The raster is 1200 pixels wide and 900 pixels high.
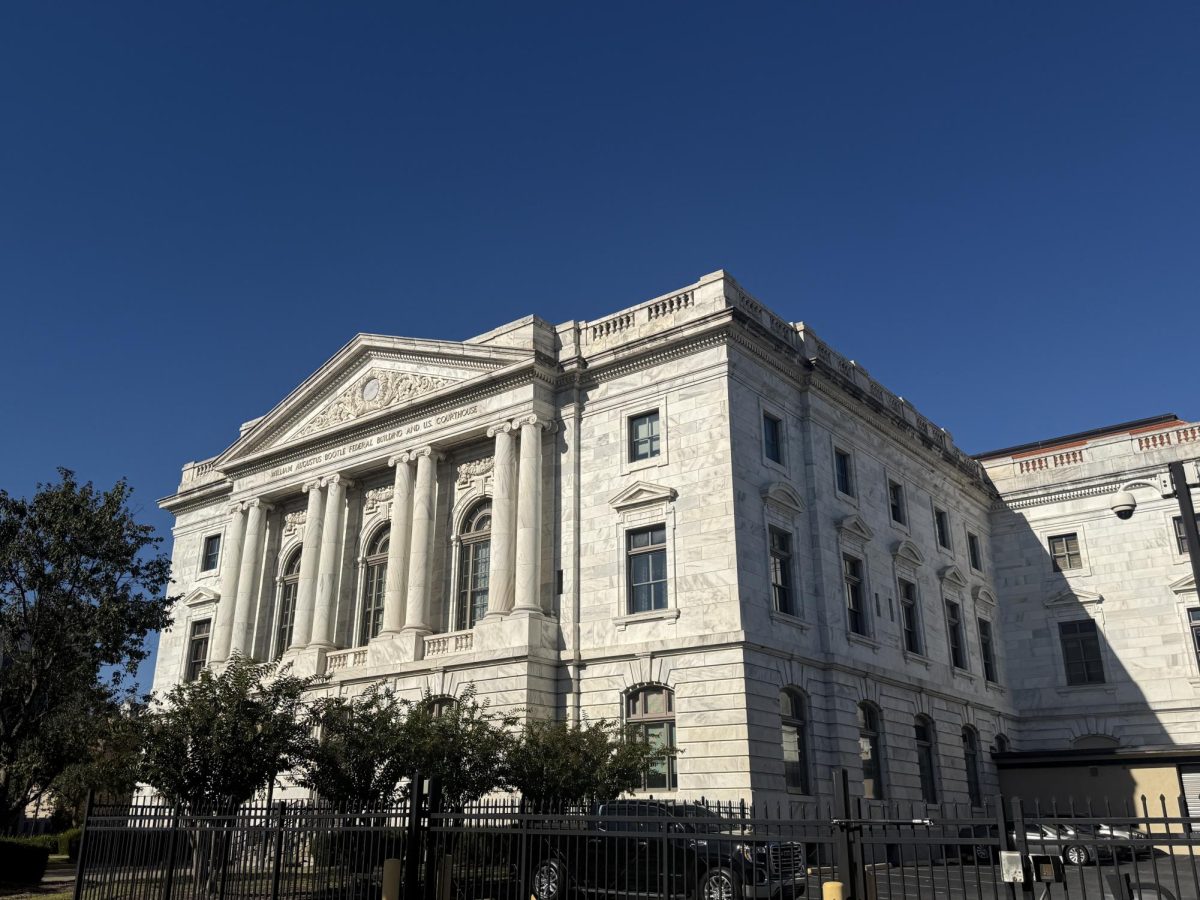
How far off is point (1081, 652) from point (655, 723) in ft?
69.3

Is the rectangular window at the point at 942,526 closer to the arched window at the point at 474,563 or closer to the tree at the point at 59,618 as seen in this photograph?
the arched window at the point at 474,563

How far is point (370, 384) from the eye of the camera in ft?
122

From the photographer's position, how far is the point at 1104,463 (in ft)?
135

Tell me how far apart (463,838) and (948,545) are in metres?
30.4

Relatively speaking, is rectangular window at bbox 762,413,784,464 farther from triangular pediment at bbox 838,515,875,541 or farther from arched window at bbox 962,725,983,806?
arched window at bbox 962,725,983,806

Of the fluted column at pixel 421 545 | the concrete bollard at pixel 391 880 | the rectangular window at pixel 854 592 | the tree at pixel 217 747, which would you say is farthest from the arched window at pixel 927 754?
the concrete bollard at pixel 391 880

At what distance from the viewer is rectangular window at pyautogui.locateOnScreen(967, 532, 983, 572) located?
4191cm

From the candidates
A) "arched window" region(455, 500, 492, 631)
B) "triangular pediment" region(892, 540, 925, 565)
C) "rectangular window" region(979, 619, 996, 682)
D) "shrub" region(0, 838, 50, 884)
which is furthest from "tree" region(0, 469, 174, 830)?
"rectangular window" region(979, 619, 996, 682)

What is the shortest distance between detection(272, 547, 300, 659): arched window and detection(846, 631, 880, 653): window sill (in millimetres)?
19275

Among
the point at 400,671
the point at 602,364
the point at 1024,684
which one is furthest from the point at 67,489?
the point at 1024,684

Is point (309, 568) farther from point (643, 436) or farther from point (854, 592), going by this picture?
point (854, 592)

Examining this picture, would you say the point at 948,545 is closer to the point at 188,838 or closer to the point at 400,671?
the point at 400,671

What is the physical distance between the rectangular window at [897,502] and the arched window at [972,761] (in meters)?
7.70

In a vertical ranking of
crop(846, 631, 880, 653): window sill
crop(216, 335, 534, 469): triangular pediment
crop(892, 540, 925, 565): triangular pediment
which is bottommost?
crop(846, 631, 880, 653): window sill
